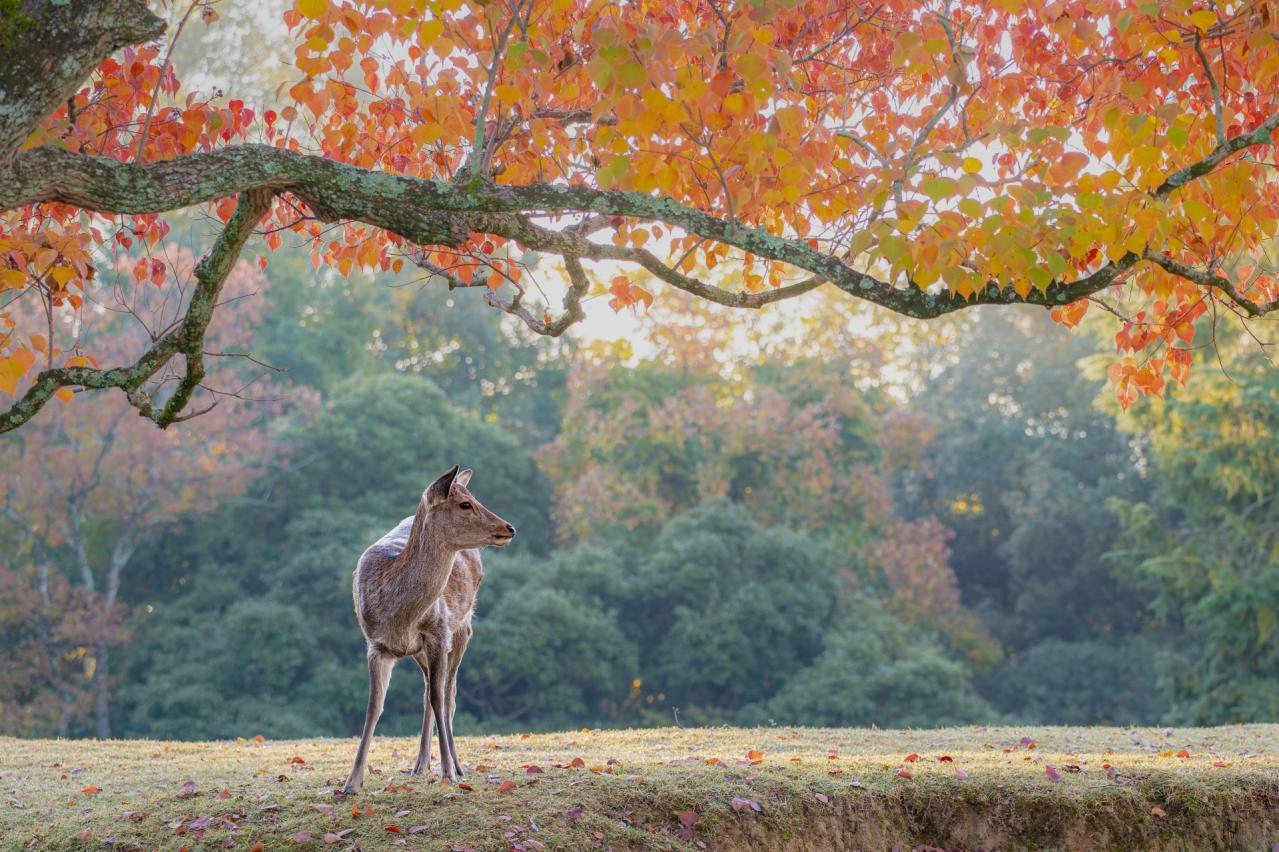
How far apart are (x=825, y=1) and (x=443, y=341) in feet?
79.0

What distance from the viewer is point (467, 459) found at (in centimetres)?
2514

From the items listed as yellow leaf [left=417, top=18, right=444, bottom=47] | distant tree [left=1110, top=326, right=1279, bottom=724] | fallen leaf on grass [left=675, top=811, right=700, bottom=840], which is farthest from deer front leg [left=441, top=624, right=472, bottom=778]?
distant tree [left=1110, top=326, right=1279, bottom=724]

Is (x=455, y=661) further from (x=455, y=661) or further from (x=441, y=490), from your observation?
(x=441, y=490)

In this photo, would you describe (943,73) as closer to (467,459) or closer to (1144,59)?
(1144,59)

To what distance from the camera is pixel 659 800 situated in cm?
677

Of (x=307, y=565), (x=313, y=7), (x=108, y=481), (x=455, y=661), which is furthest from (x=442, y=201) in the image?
(x=108, y=481)

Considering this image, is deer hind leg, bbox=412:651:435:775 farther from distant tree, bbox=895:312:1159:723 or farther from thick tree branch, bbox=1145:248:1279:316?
distant tree, bbox=895:312:1159:723

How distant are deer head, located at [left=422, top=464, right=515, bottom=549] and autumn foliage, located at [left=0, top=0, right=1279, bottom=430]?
4.24 feet

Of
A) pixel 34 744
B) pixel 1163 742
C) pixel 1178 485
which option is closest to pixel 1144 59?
pixel 1163 742

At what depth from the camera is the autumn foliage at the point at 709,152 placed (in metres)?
5.71

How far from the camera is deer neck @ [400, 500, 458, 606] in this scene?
6.78 m

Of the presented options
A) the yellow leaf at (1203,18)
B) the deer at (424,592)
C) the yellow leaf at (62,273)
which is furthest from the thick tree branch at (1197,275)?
the yellow leaf at (62,273)

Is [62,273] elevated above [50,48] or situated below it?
below

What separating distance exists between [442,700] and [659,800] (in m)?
1.35
